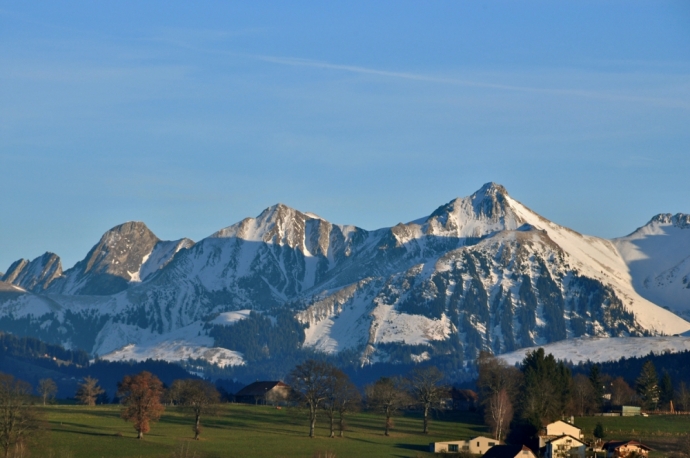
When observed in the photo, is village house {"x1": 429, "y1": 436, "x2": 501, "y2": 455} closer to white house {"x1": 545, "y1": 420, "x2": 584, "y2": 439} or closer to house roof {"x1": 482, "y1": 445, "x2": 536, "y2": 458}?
white house {"x1": 545, "y1": 420, "x2": 584, "y2": 439}

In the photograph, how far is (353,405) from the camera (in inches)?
7864

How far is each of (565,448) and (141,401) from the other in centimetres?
5214

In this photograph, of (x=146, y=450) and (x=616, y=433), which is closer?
(x=146, y=450)

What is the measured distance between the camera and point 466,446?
6865 inches

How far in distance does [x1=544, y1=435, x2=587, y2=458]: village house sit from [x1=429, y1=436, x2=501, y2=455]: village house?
25.7 ft

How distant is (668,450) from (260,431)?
5275 cm

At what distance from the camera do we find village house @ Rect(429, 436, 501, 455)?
562 feet

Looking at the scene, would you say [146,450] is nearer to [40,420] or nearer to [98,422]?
[40,420]

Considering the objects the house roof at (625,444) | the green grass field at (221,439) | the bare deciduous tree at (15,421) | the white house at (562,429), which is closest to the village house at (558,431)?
the white house at (562,429)

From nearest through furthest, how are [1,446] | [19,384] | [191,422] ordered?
[1,446]
[19,384]
[191,422]

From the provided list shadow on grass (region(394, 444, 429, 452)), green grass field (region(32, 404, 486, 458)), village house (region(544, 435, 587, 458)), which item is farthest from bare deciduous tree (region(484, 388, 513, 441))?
village house (region(544, 435, 587, 458))

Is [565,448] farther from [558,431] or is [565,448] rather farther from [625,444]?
[558,431]

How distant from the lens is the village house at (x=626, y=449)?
16088 cm

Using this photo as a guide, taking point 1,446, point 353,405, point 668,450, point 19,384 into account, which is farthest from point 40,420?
point 668,450
